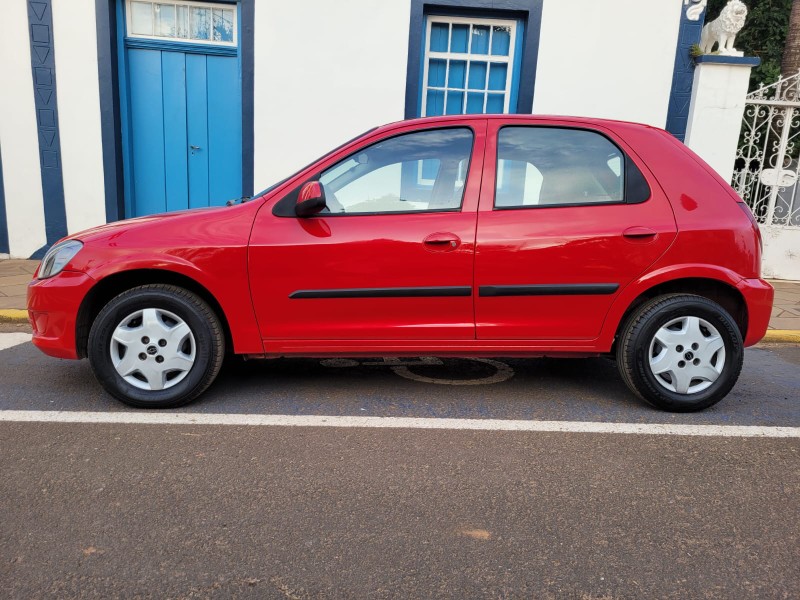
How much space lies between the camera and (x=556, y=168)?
11.0 ft

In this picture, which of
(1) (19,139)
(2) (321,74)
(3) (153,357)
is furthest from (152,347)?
(1) (19,139)

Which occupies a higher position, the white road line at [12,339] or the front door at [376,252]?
the front door at [376,252]

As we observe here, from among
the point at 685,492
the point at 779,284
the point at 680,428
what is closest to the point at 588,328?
the point at 680,428

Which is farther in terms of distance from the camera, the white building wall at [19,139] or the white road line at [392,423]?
the white building wall at [19,139]

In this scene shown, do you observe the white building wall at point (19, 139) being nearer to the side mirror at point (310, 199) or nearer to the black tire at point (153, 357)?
the black tire at point (153, 357)

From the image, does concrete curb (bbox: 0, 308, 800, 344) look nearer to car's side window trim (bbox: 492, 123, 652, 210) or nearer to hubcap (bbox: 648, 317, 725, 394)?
hubcap (bbox: 648, 317, 725, 394)

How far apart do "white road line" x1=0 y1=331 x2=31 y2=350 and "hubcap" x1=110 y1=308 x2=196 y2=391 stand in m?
1.87

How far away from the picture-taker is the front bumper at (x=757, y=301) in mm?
3279

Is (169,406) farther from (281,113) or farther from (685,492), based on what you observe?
(281,113)

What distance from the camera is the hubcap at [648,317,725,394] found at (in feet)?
10.7

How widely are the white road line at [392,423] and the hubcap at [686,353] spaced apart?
0.92 feet

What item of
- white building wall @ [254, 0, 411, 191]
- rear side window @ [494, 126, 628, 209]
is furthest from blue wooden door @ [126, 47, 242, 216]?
rear side window @ [494, 126, 628, 209]

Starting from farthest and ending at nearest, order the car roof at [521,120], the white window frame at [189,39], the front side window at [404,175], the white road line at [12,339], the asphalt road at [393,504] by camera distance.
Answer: the white window frame at [189,39], the white road line at [12,339], the car roof at [521,120], the front side window at [404,175], the asphalt road at [393,504]

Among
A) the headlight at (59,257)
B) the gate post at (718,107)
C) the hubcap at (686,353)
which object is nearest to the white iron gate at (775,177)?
the gate post at (718,107)
